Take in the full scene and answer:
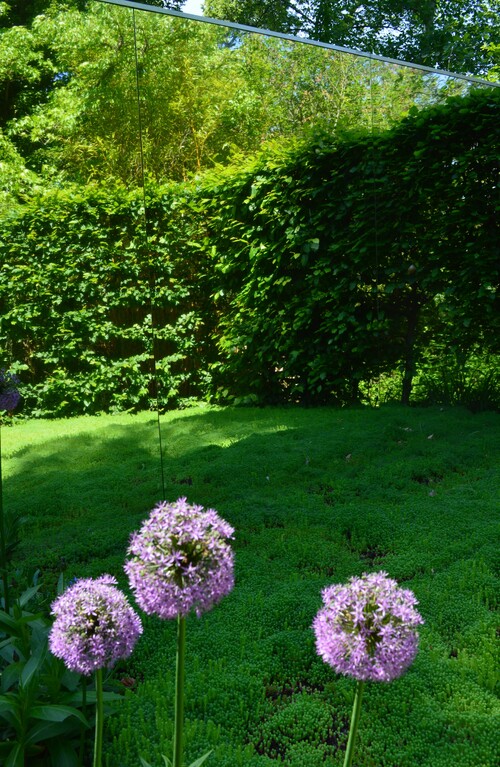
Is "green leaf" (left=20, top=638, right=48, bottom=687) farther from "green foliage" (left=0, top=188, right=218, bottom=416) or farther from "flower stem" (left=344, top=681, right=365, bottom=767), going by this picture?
"green foliage" (left=0, top=188, right=218, bottom=416)

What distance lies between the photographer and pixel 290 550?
3291 millimetres

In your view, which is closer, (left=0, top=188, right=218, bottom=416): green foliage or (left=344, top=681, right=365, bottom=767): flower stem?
(left=344, top=681, right=365, bottom=767): flower stem

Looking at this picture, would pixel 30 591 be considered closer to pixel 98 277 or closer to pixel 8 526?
pixel 8 526

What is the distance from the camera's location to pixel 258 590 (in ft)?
9.61

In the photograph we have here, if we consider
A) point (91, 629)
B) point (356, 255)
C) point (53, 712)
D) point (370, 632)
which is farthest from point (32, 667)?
point (356, 255)

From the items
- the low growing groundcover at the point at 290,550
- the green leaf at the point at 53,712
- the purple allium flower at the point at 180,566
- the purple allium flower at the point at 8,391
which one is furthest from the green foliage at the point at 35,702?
the purple allium flower at the point at 8,391

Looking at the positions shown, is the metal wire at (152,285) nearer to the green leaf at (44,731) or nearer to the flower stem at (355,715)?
the green leaf at (44,731)

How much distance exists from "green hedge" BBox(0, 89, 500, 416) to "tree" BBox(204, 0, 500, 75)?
1106 centimetres

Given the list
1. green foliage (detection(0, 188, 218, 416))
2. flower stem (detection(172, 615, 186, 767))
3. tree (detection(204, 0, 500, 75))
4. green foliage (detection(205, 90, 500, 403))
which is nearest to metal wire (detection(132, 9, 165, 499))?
green foliage (detection(0, 188, 218, 416))

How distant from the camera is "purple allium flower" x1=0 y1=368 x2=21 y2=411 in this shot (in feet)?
9.53

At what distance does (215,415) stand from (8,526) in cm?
116

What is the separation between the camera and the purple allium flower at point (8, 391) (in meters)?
2.90

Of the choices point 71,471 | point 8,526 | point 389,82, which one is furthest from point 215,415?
point 389,82

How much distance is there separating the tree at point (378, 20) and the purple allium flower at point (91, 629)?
14.6 m
